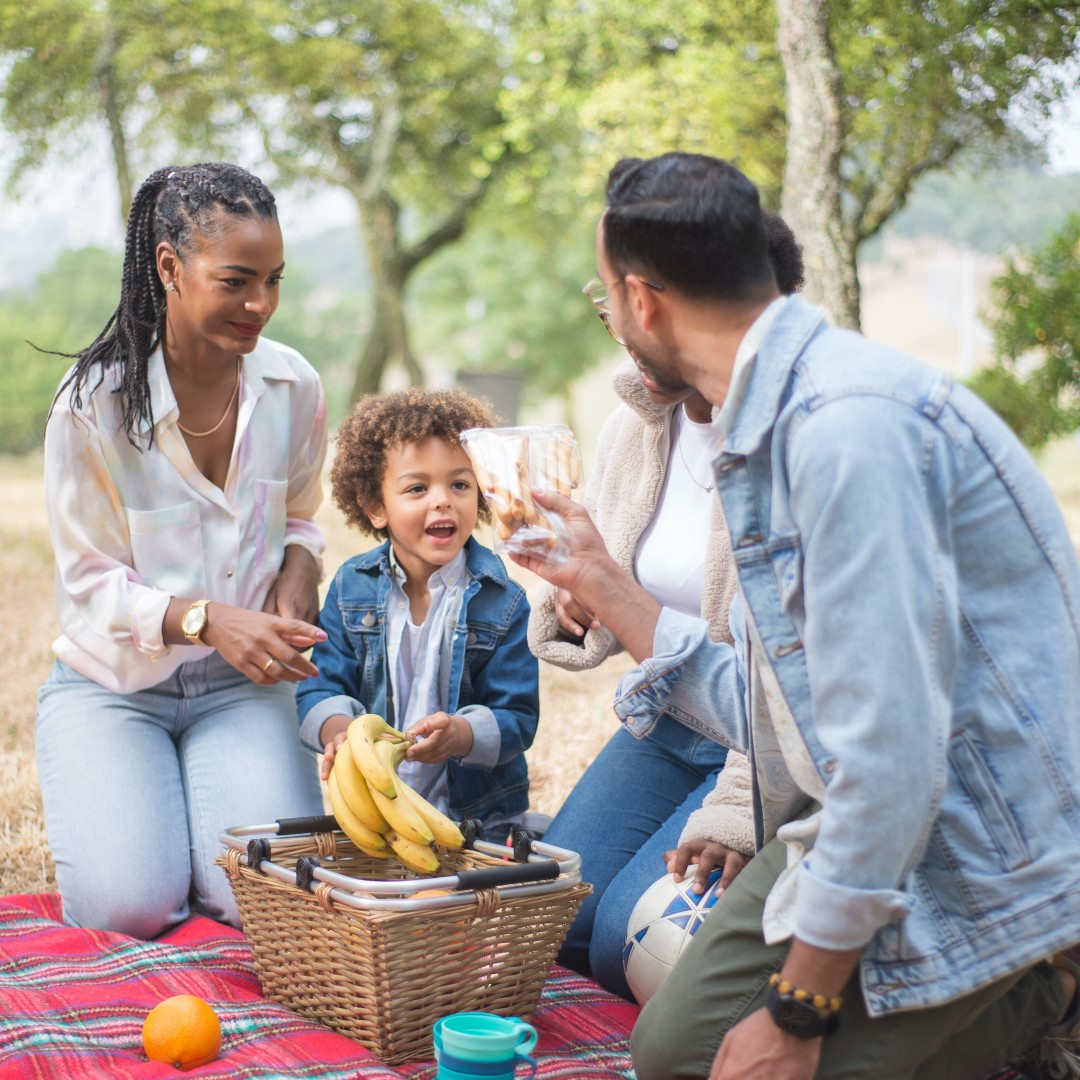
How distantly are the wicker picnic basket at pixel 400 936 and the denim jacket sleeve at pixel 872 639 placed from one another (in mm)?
957

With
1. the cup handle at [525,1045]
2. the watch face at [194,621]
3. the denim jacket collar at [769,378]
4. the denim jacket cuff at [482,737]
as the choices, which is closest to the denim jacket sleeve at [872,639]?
the denim jacket collar at [769,378]

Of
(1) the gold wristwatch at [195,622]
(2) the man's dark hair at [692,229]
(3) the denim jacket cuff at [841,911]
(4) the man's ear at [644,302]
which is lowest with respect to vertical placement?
(3) the denim jacket cuff at [841,911]

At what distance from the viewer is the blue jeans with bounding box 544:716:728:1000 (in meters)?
3.31

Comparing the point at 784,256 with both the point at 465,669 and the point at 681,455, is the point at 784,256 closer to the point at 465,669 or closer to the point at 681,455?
the point at 681,455

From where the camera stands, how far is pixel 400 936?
265 centimetres

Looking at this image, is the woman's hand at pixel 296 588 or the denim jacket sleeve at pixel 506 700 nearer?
Result: the denim jacket sleeve at pixel 506 700

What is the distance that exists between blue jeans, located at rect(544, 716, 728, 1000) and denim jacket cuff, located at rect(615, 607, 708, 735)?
0.57 meters

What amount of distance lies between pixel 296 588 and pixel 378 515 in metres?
0.34

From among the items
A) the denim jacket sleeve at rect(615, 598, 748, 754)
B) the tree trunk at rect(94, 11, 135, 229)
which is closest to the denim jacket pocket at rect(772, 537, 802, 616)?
the denim jacket sleeve at rect(615, 598, 748, 754)

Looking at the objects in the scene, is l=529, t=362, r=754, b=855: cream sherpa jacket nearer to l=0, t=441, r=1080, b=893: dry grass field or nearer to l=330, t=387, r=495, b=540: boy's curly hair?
l=330, t=387, r=495, b=540: boy's curly hair

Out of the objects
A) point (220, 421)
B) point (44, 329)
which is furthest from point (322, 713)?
point (44, 329)

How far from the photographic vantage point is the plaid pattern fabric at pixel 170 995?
271 centimetres

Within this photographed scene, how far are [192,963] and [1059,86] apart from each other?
365 inches

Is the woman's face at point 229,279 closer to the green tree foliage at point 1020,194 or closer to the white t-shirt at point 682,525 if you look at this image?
the white t-shirt at point 682,525
